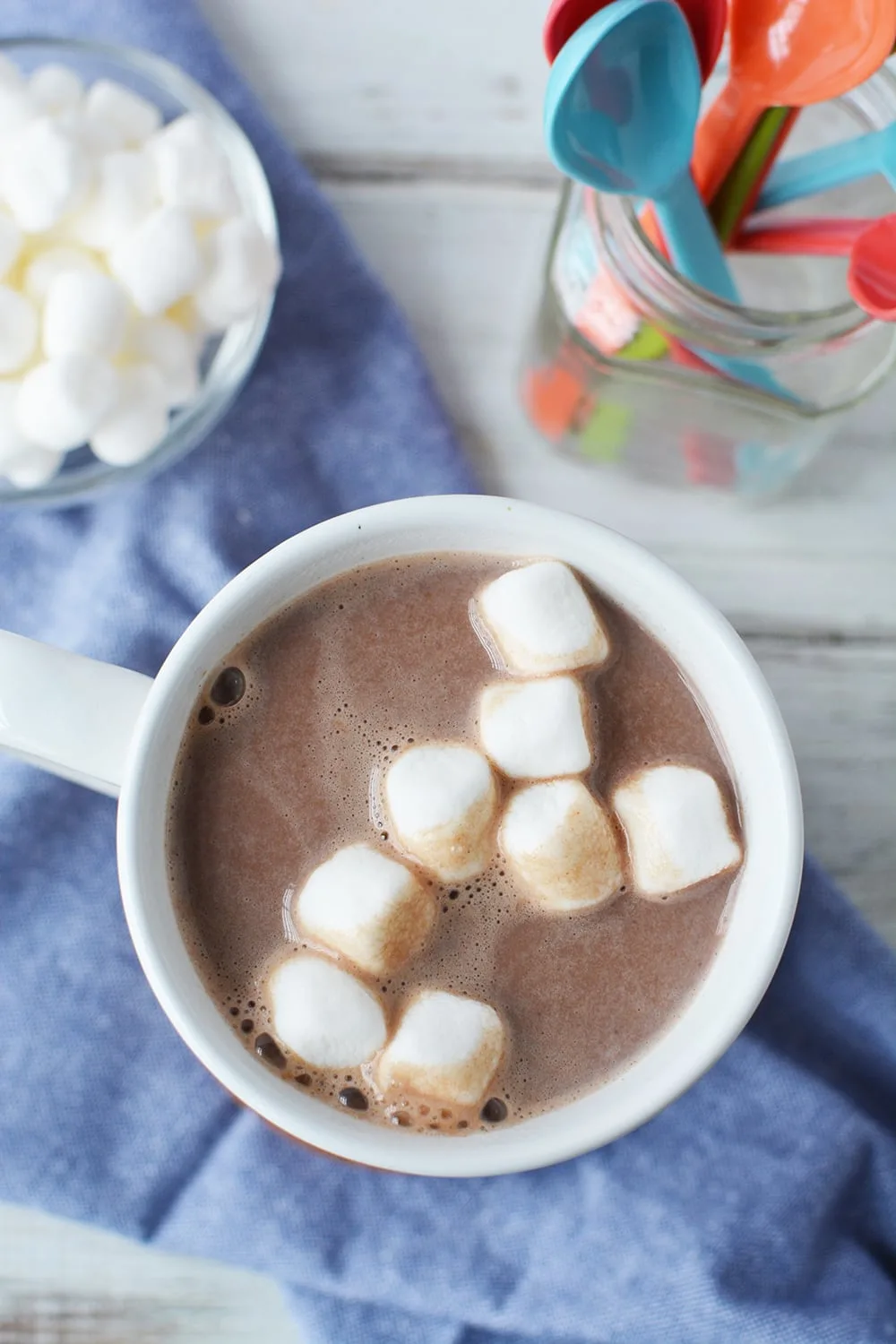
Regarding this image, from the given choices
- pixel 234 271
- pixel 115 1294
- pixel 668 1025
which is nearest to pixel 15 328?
pixel 234 271

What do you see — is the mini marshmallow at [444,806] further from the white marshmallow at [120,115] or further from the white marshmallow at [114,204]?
the white marshmallow at [120,115]

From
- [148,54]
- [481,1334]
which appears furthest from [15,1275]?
[148,54]

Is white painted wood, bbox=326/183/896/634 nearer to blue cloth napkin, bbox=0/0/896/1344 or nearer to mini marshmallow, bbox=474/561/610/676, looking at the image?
blue cloth napkin, bbox=0/0/896/1344

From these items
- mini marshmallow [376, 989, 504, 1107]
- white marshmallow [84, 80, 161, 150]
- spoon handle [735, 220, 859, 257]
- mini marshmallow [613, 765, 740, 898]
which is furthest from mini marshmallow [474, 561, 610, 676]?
white marshmallow [84, 80, 161, 150]

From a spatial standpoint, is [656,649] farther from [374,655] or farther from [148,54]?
[148,54]

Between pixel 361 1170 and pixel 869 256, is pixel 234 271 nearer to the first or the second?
pixel 869 256
